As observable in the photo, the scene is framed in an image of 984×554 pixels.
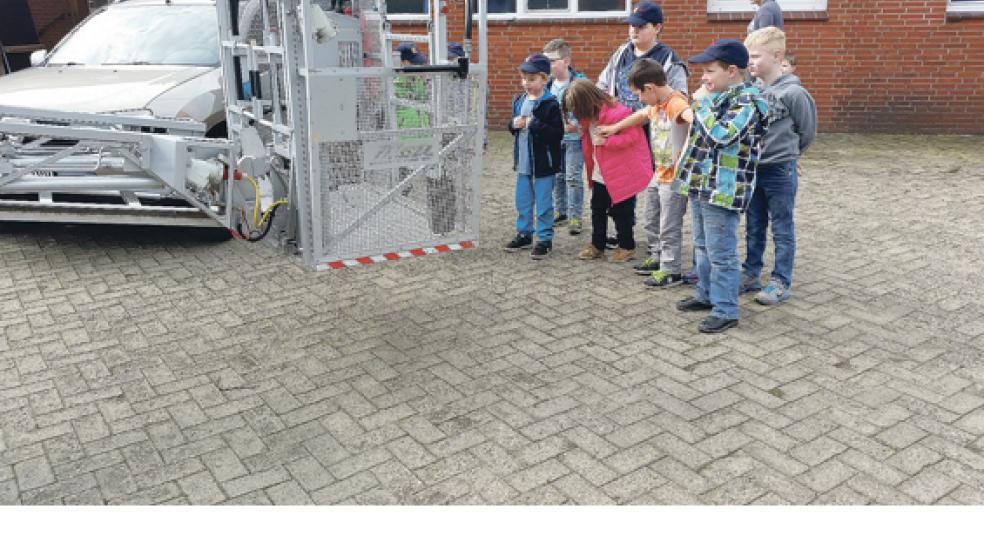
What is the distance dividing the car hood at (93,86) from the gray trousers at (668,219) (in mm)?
4099

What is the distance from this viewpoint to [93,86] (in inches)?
284

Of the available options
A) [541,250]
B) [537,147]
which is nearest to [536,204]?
[541,250]

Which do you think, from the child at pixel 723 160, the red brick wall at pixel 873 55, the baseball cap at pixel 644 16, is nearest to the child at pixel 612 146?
the baseball cap at pixel 644 16

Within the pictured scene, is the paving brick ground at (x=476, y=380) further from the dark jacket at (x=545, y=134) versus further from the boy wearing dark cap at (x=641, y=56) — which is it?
the boy wearing dark cap at (x=641, y=56)

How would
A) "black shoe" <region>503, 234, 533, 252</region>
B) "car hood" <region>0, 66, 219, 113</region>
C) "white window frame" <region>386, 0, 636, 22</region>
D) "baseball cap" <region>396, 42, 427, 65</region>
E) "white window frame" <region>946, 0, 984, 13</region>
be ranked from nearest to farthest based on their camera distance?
"car hood" <region>0, 66, 219, 113</region> → "black shoe" <region>503, 234, 533, 252</region> → "baseball cap" <region>396, 42, 427, 65</region> → "white window frame" <region>946, 0, 984, 13</region> → "white window frame" <region>386, 0, 636, 22</region>

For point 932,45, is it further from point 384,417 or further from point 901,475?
point 384,417

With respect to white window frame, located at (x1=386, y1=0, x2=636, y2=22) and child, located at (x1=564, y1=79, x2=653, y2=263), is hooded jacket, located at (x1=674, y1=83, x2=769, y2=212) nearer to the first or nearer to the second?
child, located at (x1=564, y1=79, x2=653, y2=263)

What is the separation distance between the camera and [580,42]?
1273cm

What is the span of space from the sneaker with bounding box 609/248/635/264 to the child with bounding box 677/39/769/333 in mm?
1320

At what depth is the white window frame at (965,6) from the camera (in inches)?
463

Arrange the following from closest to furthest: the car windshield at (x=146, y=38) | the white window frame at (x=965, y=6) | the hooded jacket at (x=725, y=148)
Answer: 1. the hooded jacket at (x=725, y=148)
2. the car windshield at (x=146, y=38)
3. the white window frame at (x=965, y=6)

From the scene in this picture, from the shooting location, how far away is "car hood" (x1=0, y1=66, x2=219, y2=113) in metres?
6.84

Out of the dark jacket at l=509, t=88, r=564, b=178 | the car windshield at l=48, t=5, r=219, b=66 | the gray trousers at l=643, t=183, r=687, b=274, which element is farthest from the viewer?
the car windshield at l=48, t=5, r=219, b=66

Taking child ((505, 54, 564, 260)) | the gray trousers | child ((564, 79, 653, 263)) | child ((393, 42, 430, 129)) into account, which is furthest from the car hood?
the gray trousers
